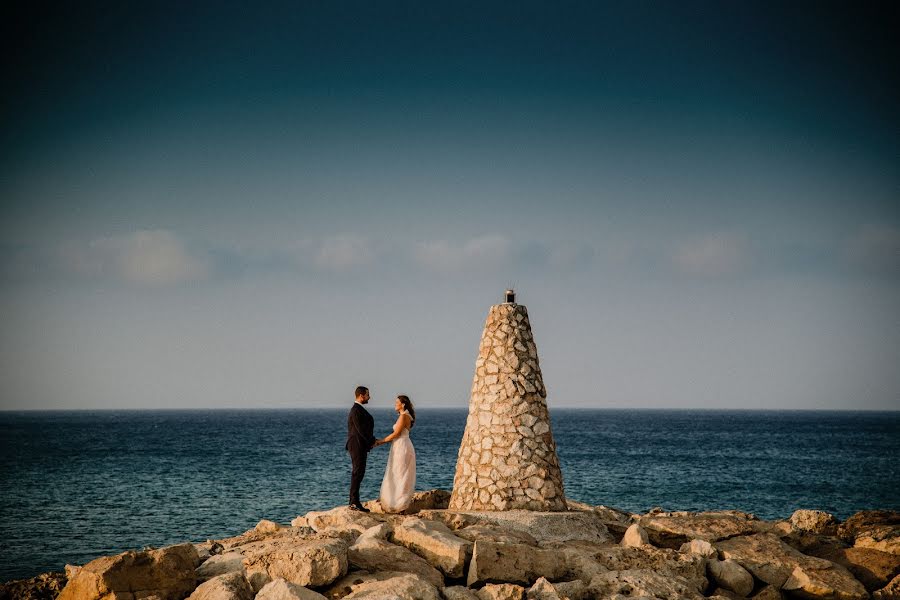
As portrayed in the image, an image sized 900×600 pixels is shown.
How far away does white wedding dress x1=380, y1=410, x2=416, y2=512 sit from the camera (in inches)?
467

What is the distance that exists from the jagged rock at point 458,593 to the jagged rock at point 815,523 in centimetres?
828

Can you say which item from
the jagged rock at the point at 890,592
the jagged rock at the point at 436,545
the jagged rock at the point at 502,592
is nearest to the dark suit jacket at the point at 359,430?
the jagged rock at the point at 436,545

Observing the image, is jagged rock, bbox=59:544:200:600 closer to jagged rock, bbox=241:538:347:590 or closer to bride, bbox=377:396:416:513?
jagged rock, bbox=241:538:347:590

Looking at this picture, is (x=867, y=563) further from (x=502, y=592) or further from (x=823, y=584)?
(x=502, y=592)

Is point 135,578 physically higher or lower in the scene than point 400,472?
lower

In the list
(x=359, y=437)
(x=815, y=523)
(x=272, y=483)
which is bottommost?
(x=272, y=483)

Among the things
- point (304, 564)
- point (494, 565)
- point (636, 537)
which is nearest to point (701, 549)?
point (636, 537)

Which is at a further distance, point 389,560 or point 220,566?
point 220,566

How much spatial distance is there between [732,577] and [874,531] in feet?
13.1

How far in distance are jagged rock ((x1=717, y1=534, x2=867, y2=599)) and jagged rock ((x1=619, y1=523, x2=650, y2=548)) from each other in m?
0.99

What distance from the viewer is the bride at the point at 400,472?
1185 cm

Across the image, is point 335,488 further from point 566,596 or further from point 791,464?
point 791,464

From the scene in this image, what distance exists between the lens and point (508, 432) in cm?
1168

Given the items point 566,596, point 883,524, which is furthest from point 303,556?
point 883,524
